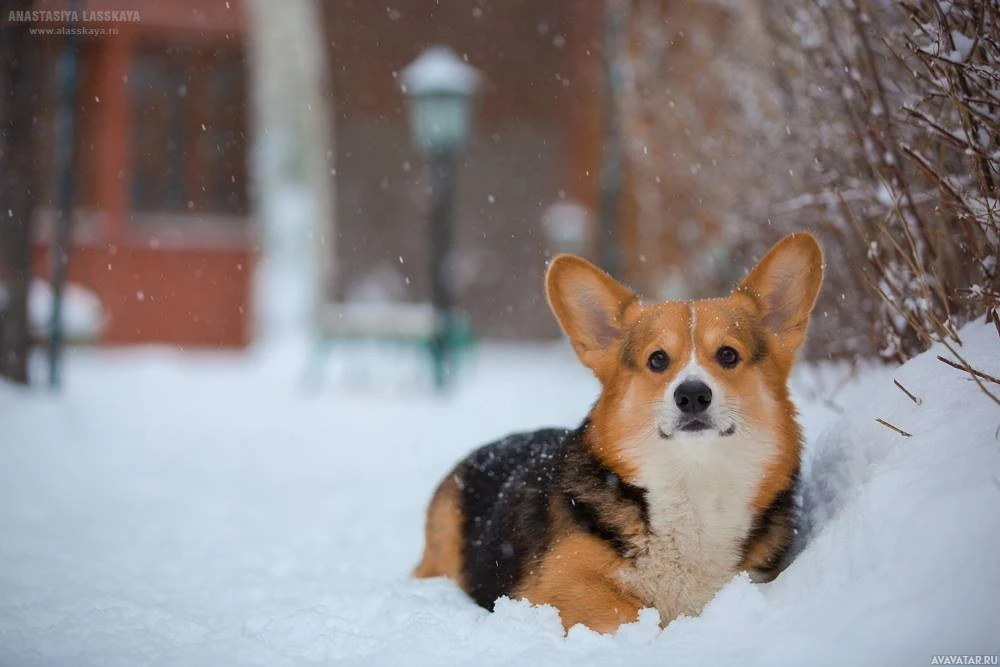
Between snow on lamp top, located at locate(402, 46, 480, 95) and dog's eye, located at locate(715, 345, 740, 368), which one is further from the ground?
snow on lamp top, located at locate(402, 46, 480, 95)

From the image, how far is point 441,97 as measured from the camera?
524 inches

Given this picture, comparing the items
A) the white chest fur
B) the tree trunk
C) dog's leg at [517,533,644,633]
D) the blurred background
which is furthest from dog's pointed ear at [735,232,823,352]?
the tree trunk

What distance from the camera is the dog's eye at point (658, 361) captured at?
10.9 ft

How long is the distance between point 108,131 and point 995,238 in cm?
1646

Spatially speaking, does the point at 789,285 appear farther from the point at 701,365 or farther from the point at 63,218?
the point at 63,218

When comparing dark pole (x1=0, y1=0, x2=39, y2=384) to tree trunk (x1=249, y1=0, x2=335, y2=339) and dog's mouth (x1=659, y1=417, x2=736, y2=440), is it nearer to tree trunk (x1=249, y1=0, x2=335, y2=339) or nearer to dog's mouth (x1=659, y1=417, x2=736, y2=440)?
dog's mouth (x1=659, y1=417, x2=736, y2=440)

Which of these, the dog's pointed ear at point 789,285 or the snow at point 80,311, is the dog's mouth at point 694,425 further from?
the snow at point 80,311

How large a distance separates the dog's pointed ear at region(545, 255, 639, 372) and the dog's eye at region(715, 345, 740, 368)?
421mm

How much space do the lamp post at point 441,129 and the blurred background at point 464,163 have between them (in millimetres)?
42

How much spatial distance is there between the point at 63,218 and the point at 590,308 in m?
6.95

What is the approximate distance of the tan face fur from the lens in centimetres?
317

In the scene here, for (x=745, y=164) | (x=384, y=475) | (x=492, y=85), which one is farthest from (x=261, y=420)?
(x=492, y=85)

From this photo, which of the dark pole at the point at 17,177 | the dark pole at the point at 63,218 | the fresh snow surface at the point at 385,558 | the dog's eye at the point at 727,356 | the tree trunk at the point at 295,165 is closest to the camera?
the fresh snow surface at the point at 385,558

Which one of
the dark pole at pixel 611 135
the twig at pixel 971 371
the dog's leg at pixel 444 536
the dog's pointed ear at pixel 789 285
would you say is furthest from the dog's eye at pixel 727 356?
the dark pole at pixel 611 135
